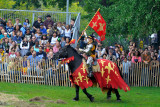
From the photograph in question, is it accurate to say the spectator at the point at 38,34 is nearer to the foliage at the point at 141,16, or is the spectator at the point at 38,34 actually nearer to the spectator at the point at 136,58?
the foliage at the point at 141,16

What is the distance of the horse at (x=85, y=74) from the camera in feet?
46.3

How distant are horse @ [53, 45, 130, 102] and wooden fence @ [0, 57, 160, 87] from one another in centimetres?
543

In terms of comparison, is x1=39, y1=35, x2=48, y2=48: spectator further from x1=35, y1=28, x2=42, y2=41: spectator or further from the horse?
the horse

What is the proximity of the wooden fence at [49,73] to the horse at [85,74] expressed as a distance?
5.43 metres

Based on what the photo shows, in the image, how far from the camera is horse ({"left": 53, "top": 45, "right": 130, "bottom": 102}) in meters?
14.1

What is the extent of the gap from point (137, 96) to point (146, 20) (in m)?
4.36

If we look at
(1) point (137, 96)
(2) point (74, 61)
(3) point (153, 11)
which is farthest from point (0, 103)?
(3) point (153, 11)

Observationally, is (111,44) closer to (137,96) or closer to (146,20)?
(146,20)

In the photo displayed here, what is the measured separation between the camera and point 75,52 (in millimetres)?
14492

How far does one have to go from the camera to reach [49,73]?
65.7 feet

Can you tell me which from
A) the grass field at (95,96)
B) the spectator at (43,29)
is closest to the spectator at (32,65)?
the grass field at (95,96)

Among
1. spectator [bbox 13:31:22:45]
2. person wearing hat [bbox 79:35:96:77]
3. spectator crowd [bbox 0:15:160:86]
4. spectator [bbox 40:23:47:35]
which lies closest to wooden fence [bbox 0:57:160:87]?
spectator crowd [bbox 0:15:160:86]

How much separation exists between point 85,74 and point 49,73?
20.3ft

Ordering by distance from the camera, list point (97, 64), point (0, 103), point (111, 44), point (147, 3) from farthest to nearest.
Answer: point (111, 44)
point (147, 3)
point (97, 64)
point (0, 103)
